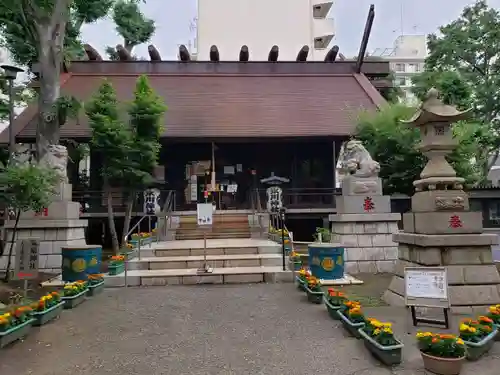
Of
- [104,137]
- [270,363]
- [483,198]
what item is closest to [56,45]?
[104,137]

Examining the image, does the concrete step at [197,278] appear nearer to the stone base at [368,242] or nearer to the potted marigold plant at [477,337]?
the stone base at [368,242]

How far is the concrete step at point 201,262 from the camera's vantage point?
34.2 feet

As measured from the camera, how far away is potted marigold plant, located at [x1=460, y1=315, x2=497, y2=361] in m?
4.68

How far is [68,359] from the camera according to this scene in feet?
16.0

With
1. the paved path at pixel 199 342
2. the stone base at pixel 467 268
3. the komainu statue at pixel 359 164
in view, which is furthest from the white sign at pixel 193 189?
the stone base at pixel 467 268

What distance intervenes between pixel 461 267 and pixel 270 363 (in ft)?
13.3

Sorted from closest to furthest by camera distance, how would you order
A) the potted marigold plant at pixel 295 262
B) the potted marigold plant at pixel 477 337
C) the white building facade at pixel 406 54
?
1. the potted marigold plant at pixel 477 337
2. the potted marigold plant at pixel 295 262
3. the white building facade at pixel 406 54

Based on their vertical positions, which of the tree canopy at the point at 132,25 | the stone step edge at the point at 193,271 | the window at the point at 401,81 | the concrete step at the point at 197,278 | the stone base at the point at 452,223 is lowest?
the concrete step at the point at 197,278

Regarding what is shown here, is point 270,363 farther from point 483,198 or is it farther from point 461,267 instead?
point 483,198

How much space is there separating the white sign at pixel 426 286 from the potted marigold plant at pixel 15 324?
5.47 meters

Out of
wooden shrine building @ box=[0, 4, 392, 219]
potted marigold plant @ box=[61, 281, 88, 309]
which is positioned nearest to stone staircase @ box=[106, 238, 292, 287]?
potted marigold plant @ box=[61, 281, 88, 309]

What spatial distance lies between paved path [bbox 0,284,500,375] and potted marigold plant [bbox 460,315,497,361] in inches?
4.3

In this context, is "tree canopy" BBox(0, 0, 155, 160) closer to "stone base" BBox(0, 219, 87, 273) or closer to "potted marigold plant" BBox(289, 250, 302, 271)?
"stone base" BBox(0, 219, 87, 273)

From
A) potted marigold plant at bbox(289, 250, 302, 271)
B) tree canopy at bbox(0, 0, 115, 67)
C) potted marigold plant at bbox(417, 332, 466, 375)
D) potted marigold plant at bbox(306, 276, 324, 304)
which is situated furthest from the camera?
tree canopy at bbox(0, 0, 115, 67)
